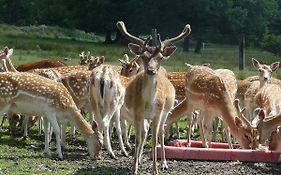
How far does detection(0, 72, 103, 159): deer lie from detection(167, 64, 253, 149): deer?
1.85 meters

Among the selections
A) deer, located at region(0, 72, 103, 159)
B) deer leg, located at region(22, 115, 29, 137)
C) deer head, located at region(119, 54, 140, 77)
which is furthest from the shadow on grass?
deer head, located at region(119, 54, 140, 77)

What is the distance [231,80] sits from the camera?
12.5 m

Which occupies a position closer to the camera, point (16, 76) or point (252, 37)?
point (16, 76)

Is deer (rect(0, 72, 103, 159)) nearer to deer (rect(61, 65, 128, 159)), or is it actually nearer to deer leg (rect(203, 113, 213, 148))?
deer (rect(61, 65, 128, 159))

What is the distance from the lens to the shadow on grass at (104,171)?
8.68 m

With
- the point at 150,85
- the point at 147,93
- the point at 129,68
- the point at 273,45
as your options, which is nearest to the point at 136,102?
the point at 147,93

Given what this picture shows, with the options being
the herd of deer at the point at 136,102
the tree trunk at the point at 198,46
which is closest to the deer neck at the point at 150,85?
the herd of deer at the point at 136,102

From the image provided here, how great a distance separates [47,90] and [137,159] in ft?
6.28

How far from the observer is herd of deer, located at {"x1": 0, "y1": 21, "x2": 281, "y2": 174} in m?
8.51

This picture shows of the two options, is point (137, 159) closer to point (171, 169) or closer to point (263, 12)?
point (171, 169)

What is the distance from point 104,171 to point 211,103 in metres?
2.40

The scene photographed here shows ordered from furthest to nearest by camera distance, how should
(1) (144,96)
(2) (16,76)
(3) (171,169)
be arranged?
(2) (16,76), (3) (171,169), (1) (144,96)

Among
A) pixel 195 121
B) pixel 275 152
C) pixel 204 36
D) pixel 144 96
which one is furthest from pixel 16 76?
pixel 204 36

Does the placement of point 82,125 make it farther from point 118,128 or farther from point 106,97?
point 118,128
